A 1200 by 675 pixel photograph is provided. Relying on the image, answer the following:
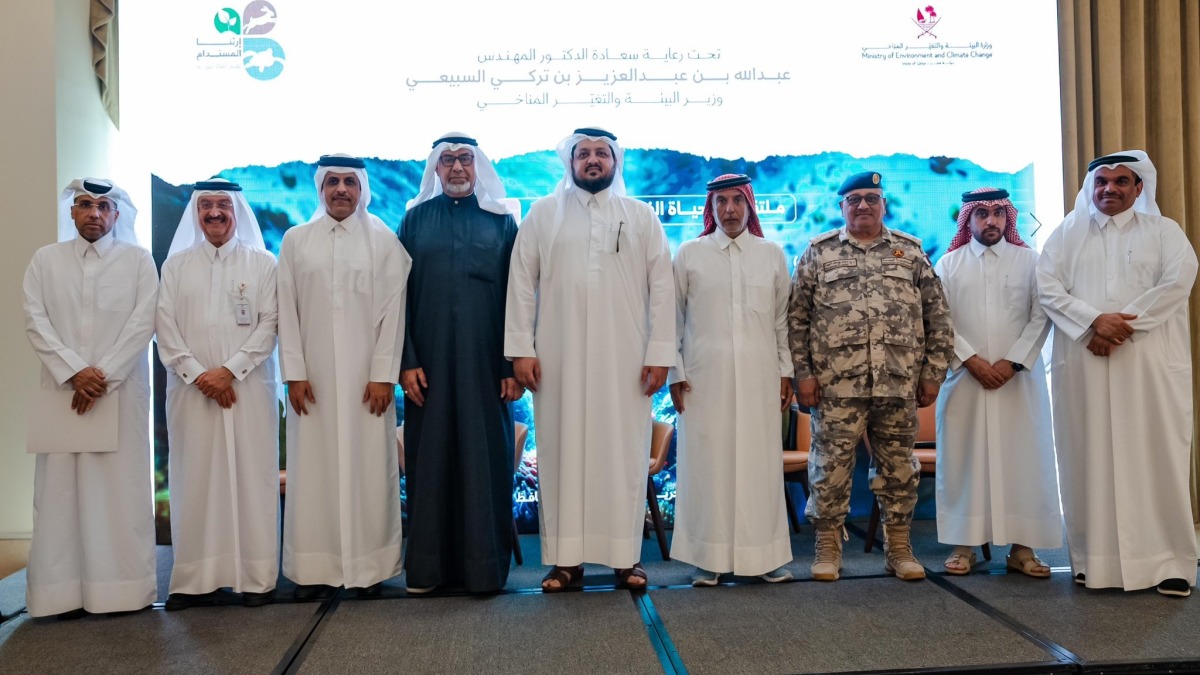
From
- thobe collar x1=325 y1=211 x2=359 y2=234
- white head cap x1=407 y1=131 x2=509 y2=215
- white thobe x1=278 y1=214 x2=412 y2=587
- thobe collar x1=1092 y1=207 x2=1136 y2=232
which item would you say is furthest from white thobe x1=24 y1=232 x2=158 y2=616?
thobe collar x1=1092 y1=207 x2=1136 y2=232

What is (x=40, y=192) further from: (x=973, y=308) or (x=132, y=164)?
(x=973, y=308)

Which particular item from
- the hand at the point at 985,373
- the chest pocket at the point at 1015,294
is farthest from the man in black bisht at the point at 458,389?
the chest pocket at the point at 1015,294

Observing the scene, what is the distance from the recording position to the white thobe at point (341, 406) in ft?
11.4

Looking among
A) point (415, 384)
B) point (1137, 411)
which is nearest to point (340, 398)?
point (415, 384)

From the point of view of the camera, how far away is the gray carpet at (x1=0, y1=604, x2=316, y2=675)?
2797 millimetres

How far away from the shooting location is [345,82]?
15.7ft

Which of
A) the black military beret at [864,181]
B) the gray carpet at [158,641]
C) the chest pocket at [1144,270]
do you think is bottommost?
the gray carpet at [158,641]

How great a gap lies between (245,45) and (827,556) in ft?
13.6

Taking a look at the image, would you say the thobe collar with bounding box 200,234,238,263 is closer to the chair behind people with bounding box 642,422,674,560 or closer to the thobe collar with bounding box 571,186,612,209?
the thobe collar with bounding box 571,186,612,209

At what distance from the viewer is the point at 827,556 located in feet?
12.1

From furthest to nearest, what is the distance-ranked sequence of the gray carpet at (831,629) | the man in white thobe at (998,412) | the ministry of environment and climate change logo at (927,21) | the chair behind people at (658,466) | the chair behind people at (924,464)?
the ministry of environment and climate change logo at (927,21), the chair behind people at (658,466), the chair behind people at (924,464), the man in white thobe at (998,412), the gray carpet at (831,629)

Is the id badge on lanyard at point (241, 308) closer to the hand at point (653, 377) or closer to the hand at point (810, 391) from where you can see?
the hand at point (653, 377)

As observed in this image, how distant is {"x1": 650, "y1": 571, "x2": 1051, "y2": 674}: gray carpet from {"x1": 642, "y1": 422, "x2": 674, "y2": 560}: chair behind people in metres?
0.68

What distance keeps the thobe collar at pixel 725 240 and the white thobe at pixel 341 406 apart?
4.49 feet
